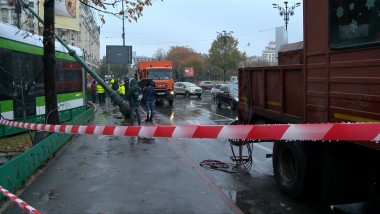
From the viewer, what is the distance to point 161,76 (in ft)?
89.1

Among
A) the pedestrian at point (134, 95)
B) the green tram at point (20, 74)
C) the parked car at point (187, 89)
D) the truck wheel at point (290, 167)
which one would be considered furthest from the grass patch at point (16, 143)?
the parked car at point (187, 89)

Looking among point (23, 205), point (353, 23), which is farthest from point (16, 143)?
point (353, 23)

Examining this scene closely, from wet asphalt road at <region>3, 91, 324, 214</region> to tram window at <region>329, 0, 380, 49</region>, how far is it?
7.88 feet

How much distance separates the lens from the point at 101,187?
596 centimetres

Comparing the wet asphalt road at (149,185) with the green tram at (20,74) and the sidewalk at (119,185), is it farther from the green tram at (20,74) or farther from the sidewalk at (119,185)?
the green tram at (20,74)

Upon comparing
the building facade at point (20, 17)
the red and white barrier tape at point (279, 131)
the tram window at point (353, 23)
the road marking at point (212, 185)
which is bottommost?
the road marking at point (212, 185)

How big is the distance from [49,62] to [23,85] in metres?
3.75

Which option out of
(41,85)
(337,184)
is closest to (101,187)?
(337,184)

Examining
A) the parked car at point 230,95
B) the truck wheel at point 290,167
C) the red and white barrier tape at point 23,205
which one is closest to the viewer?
the red and white barrier tape at point 23,205

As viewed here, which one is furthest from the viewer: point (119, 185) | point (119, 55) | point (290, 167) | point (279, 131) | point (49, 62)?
point (119, 55)

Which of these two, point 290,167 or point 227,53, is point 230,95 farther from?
point 227,53

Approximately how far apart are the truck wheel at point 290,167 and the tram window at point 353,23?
1599mm

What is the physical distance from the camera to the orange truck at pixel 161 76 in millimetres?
26578

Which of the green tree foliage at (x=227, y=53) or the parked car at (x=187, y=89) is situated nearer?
the parked car at (x=187, y=89)
